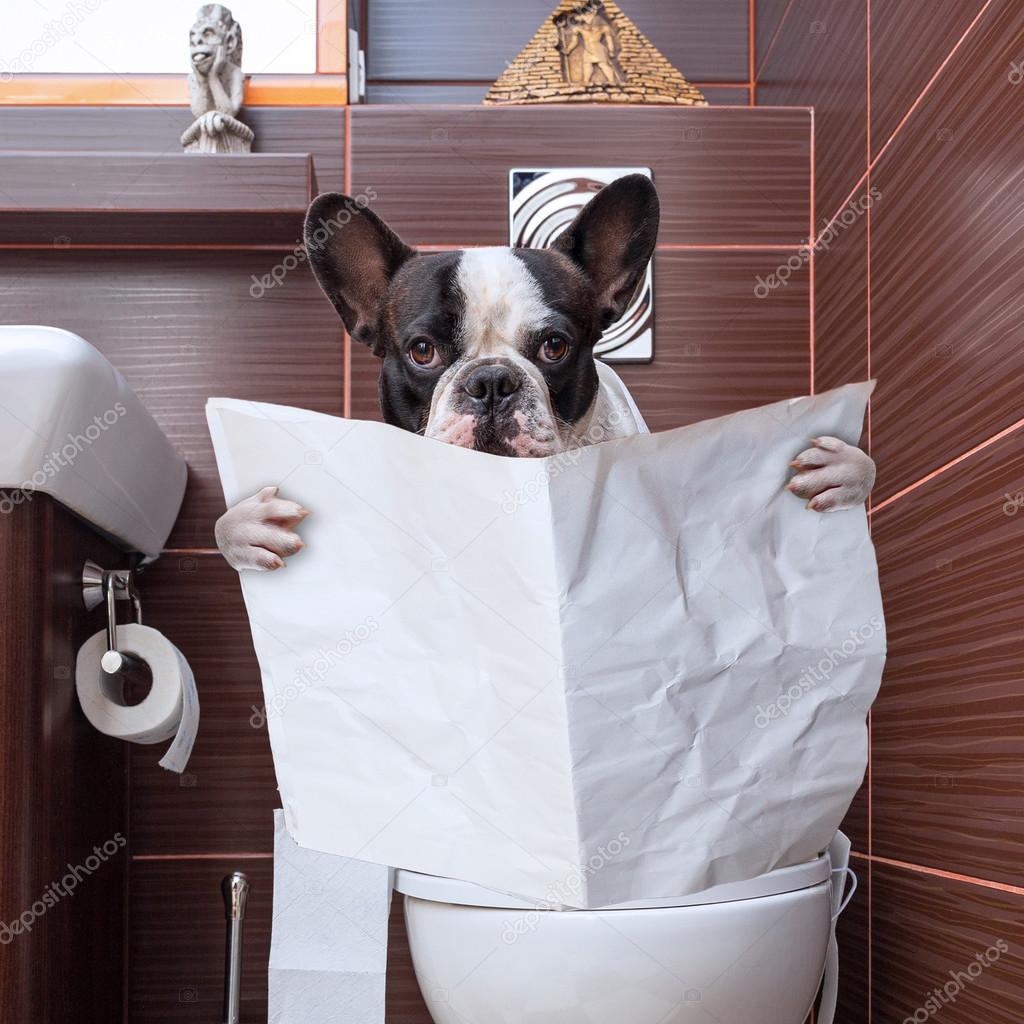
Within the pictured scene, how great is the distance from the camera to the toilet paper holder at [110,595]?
136 centimetres

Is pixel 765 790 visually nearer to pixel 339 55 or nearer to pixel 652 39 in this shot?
pixel 339 55

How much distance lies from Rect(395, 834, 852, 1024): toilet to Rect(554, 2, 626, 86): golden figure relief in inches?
56.8

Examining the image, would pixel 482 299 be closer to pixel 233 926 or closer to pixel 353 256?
pixel 353 256

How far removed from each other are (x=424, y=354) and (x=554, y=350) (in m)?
0.17

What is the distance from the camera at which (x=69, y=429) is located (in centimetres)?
120

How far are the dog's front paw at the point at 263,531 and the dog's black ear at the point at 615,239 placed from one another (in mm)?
742

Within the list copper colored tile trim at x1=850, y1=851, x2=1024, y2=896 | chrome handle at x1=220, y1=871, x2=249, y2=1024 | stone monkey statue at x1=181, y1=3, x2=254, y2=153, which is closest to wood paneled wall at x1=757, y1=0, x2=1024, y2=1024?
copper colored tile trim at x1=850, y1=851, x2=1024, y2=896

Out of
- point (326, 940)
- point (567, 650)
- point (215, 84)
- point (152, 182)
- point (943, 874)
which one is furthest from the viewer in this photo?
point (215, 84)

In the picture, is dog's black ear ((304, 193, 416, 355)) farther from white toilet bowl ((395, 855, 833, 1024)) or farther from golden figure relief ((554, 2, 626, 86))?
white toilet bowl ((395, 855, 833, 1024))

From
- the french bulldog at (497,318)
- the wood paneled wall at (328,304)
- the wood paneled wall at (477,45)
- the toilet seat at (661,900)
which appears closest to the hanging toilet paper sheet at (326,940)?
the wood paneled wall at (328,304)

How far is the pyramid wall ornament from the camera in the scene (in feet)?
6.33

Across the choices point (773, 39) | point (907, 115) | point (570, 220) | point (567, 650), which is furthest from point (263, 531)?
point (773, 39)

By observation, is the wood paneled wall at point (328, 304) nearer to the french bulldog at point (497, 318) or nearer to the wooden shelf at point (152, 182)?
the wooden shelf at point (152, 182)

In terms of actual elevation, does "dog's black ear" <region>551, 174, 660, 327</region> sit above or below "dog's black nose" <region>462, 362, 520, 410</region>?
above
